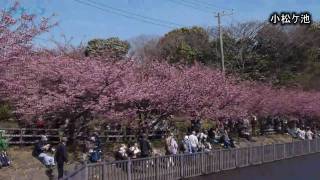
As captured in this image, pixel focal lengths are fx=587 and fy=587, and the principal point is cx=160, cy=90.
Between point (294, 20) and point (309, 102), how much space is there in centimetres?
3023

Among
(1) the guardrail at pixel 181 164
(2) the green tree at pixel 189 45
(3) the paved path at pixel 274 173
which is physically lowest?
(3) the paved path at pixel 274 173

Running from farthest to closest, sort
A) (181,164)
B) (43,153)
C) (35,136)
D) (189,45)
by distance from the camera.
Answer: (189,45)
(35,136)
(43,153)
(181,164)

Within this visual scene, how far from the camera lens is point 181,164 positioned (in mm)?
20781

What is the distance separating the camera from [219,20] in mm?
50219

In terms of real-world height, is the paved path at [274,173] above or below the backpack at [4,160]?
below

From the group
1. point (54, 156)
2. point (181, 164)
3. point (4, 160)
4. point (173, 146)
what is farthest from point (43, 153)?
point (173, 146)

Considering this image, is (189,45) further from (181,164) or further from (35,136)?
(181,164)

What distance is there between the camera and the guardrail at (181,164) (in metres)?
16.2

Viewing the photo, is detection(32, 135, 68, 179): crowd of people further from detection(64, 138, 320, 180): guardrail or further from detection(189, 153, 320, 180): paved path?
detection(189, 153, 320, 180): paved path

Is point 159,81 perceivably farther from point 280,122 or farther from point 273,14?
point 280,122

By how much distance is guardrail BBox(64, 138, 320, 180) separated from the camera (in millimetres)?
16219

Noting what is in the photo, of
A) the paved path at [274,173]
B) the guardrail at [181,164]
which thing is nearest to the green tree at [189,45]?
the guardrail at [181,164]

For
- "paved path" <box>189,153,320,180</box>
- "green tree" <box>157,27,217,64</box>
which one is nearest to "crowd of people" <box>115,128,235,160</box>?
"paved path" <box>189,153,320,180</box>

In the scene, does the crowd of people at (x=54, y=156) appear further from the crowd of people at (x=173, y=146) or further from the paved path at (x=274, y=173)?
the paved path at (x=274, y=173)
